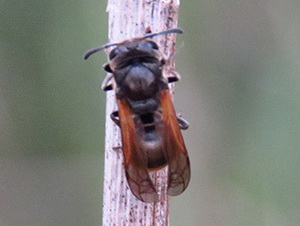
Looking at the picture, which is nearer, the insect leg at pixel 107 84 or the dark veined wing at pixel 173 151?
the dark veined wing at pixel 173 151

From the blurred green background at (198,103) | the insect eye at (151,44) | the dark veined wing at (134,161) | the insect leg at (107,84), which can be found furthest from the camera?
the blurred green background at (198,103)

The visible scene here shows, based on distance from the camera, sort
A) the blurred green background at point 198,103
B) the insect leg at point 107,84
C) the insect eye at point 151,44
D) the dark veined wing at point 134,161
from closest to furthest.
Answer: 1. the dark veined wing at point 134,161
2. the insect eye at point 151,44
3. the insect leg at point 107,84
4. the blurred green background at point 198,103

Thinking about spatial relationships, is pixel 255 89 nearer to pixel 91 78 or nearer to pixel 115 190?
pixel 91 78

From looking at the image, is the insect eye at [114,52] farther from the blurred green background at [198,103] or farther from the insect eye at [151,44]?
the blurred green background at [198,103]

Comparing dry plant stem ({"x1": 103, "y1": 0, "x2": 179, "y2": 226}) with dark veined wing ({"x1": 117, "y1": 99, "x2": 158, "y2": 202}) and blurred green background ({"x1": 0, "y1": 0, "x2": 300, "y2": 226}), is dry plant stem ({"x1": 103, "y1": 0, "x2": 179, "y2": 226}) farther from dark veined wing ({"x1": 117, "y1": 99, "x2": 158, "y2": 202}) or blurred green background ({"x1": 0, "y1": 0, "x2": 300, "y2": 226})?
blurred green background ({"x1": 0, "y1": 0, "x2": 300, "y2": 226})

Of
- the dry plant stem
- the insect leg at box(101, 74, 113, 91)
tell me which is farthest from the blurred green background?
the dry plant stem

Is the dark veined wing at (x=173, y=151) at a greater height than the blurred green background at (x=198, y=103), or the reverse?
the blurred green background at (x=198, y=103)

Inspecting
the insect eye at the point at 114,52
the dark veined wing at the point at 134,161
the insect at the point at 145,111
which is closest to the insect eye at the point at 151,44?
the insect at the point at 145,111

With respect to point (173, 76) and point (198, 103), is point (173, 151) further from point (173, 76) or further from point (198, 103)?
point (198, 103)
